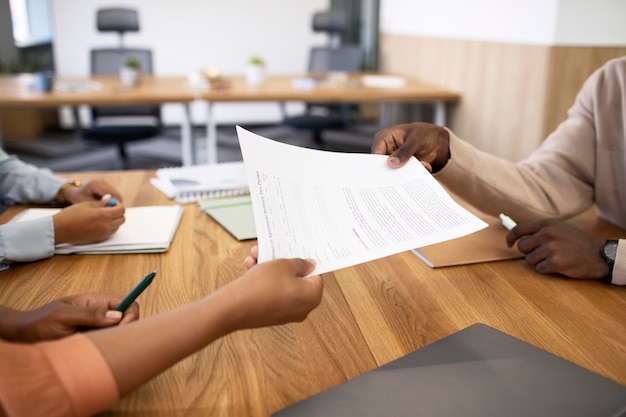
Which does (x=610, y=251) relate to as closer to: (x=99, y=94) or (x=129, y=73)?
(x=99, y=94)

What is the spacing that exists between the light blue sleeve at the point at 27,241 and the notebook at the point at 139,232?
3 cm

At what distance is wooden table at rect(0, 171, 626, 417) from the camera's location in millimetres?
631

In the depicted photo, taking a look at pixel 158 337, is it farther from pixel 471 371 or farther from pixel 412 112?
pixel 412 112

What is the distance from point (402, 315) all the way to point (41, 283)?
A: 56 centimetres

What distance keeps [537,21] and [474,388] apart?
2.02m

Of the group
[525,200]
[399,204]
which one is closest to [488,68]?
[525,200]

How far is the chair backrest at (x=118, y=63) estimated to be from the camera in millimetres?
3809

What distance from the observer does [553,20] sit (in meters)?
2.13

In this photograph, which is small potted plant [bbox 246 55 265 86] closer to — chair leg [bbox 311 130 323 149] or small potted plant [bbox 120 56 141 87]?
small potted plant [bbox 120 56 141 87]

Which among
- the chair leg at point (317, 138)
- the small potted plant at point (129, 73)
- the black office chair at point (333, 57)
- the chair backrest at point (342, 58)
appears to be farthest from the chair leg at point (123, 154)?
the chair backrest at point (342, 58)

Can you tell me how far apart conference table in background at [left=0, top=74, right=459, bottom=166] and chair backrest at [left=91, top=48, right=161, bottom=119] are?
0.34 m

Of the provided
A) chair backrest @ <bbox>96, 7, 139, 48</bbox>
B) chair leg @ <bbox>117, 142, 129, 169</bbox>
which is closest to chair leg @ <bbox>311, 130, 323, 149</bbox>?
chair leg @ <bbox>117, 142, 129, 169</bbox>

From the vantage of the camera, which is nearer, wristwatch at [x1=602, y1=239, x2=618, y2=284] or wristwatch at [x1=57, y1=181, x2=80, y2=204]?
wristwatch at [x1=602, y1=239, x2=618, y2=284]

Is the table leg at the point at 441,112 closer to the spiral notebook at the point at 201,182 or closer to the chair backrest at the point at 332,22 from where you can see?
the chair backrest at the point at 332,22
